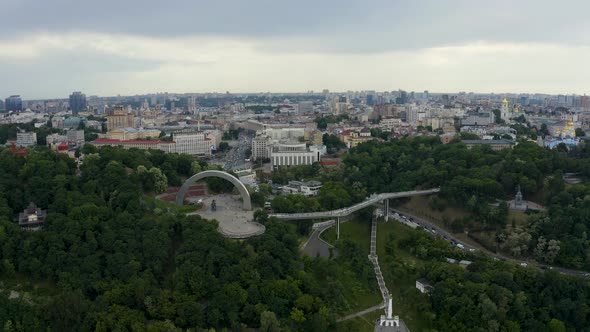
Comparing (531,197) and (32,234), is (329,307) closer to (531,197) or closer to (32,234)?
(32,234)

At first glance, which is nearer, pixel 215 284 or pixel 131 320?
pixel 131 320

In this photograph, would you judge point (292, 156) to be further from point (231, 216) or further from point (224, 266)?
point (224, 266)

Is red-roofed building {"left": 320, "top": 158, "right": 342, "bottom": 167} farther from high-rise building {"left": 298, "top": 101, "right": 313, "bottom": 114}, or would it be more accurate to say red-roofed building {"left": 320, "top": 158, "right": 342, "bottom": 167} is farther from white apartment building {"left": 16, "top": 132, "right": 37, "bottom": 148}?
high-rise building {"left": 298, "top": 101, "right": 313, "bottom": 114}

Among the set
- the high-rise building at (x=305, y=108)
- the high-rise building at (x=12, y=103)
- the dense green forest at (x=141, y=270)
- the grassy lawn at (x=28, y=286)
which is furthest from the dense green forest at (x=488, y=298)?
the high-rise building at (x=12, y=103)

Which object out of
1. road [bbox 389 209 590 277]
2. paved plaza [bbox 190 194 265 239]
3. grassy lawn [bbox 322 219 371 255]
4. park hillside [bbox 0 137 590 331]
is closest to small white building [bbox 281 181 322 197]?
park hillside [bbox 0 137 590 331]

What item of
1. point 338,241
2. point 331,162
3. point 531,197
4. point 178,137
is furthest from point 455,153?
point 178,137

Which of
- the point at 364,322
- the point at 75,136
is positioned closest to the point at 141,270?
the point at 364,322
